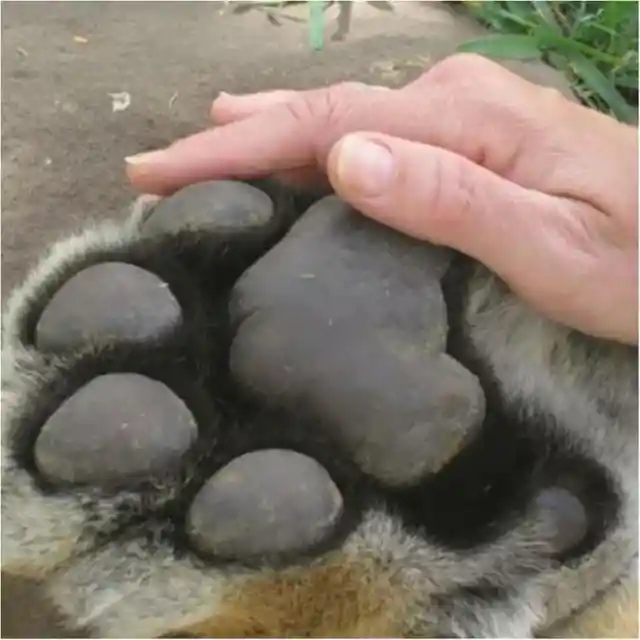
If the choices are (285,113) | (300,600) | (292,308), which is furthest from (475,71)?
(300,600)

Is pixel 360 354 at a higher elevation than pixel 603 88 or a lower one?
higher

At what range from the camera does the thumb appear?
0.70m

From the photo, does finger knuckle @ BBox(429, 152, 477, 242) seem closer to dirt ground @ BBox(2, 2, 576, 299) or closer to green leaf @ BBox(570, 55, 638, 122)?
dirt ground @ BBox(2, 2, 576, 299)

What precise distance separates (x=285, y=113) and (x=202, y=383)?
317mm

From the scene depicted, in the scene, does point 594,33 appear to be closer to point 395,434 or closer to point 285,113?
point 285,113

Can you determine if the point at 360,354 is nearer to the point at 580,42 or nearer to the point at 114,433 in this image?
the point at 114,433

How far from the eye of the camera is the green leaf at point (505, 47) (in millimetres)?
1246

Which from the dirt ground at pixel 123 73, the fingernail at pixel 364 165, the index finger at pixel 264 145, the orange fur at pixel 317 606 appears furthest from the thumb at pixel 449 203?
the dirt ground at pixel 123 73

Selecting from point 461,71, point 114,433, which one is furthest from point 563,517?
point 461,71

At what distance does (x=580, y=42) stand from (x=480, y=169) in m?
0.64

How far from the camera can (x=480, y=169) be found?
73 centimetres

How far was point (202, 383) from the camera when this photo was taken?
63cm

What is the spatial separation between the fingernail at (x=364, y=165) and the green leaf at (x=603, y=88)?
1.90 ft

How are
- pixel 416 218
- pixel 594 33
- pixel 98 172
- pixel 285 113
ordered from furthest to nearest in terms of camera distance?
pixel 594 33 < pixel 98 172 < pixel 285 113 < pixel 416 218
